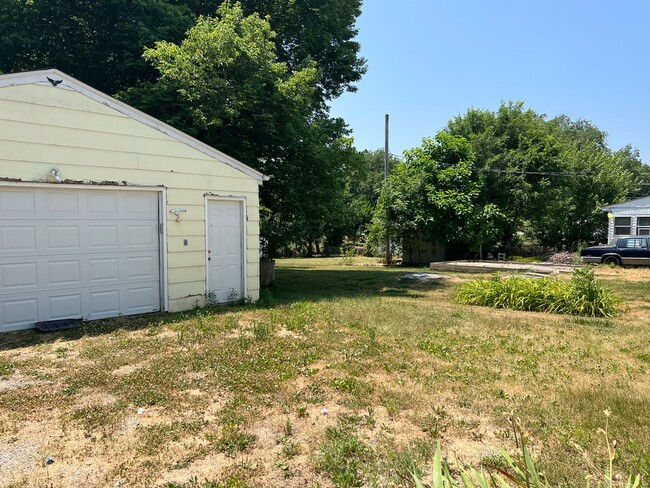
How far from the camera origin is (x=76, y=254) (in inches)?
268

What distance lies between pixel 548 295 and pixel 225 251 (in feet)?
21.0

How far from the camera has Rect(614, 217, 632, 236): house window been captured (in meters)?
20.9

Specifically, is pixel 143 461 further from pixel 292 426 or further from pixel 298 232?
pixel 298 232

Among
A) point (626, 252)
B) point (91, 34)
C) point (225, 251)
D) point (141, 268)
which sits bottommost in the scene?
point (626, 252)

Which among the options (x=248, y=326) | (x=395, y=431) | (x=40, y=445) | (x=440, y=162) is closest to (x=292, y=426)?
(x=395, y=431)

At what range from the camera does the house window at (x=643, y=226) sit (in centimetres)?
2033

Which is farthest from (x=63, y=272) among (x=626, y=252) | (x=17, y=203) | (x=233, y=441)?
(x=626, y=252)

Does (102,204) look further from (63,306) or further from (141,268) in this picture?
(63,306)

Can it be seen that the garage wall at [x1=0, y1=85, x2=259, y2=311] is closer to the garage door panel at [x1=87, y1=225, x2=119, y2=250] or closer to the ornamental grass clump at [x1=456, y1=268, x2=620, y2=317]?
the garage door panel at [x1=87, y1=225, x2=119, y2=250]

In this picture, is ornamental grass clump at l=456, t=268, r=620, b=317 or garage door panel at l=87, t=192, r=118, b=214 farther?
ornamental grass clump at l=456, t=268, r=620, b=317

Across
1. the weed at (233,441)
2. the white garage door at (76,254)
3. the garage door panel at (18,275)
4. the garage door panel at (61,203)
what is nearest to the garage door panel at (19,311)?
the white garage door at (76,254)

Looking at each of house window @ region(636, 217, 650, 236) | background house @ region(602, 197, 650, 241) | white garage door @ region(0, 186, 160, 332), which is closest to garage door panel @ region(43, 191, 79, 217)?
white garage door @ region(0, 186, 160, 332)

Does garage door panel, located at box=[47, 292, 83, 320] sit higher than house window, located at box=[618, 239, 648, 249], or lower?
lower

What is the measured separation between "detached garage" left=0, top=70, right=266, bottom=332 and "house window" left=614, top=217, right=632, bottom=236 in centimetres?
2018
